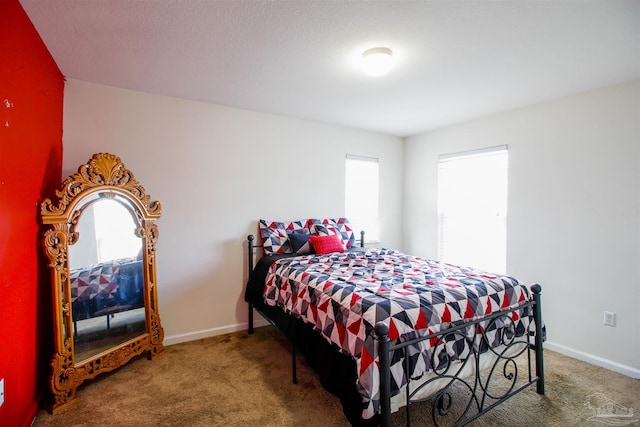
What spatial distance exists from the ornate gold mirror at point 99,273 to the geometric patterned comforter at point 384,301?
110 centimetres

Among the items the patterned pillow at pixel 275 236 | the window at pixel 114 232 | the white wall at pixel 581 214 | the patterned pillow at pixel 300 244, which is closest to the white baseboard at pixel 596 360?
the white wall at pixel 581 214

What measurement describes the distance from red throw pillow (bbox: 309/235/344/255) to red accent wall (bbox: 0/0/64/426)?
211cm

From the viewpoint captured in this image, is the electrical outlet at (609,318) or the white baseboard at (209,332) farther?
the white baseboard at (209,332)

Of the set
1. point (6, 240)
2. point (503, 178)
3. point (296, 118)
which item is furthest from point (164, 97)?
point (503, 178)

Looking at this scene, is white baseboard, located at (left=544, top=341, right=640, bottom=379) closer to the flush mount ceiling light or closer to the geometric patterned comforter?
the geometric patterned comforter

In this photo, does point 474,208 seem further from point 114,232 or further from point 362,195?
point 114,232

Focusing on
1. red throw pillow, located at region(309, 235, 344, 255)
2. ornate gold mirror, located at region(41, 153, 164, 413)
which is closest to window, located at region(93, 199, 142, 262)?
ornate gold mirror, located at region(41, 153, 164, 413)

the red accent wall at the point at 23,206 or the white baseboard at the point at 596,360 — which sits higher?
the red accent wall at the point at 23,206

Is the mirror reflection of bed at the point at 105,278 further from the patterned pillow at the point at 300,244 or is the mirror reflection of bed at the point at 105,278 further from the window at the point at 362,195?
the window at the point at 362,195

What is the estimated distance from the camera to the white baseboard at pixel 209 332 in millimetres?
2842

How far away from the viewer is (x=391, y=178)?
4363 millimetres

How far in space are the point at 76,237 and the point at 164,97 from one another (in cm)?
149

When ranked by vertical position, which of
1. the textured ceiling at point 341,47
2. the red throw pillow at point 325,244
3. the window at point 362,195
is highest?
the textured ceiling at point 341,47

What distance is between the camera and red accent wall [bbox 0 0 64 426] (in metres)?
1.49
